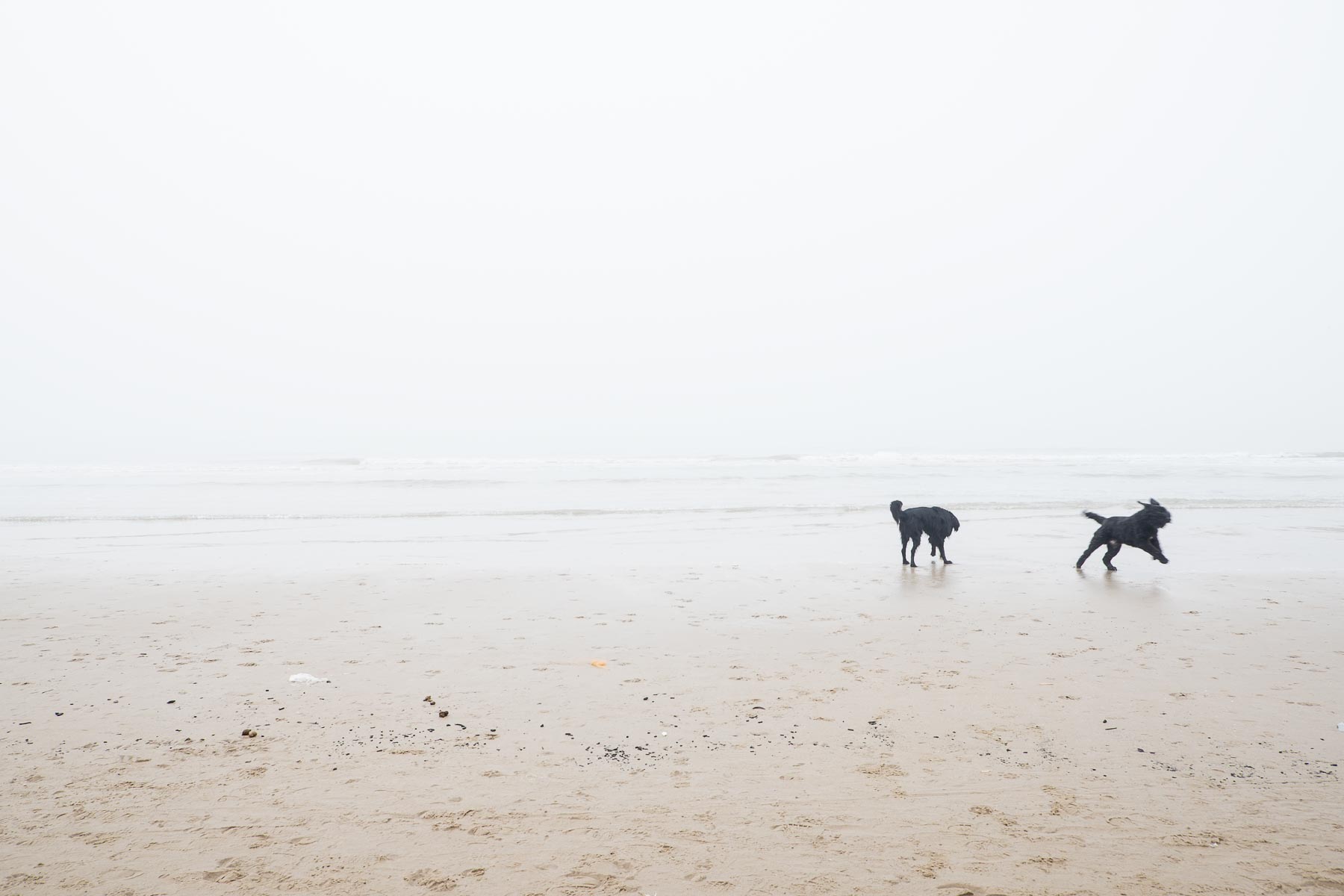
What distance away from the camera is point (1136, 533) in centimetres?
990

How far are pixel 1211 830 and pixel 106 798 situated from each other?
5369 millimetres

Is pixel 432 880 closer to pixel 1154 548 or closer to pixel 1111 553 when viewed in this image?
pixel 1111 553

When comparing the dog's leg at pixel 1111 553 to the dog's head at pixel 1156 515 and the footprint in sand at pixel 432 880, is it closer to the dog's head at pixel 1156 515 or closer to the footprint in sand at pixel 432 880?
the dog's head at pixel 1156 515

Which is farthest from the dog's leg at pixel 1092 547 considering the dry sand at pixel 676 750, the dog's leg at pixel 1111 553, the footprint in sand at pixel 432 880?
the footprint in sand at pixel 432 880

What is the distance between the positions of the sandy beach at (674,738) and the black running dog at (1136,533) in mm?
846

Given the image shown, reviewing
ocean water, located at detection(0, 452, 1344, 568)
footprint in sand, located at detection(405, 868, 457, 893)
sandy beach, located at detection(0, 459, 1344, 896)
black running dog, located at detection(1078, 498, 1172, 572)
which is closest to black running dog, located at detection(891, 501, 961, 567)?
ocean water, located at detection(0, 452, 1344, 568)

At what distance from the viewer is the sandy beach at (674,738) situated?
3057 millimetres

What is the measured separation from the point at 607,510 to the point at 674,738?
1398 centimetres

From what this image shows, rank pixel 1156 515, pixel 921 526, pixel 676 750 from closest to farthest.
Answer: pixel 676 750 → pixel 1156 515 → pixel 921 526

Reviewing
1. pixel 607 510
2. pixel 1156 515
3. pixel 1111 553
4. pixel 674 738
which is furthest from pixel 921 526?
pixel 607 510

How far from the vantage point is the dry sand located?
3.04 m

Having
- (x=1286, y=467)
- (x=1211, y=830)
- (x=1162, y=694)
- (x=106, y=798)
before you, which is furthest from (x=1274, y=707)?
(x=1286, y=467)

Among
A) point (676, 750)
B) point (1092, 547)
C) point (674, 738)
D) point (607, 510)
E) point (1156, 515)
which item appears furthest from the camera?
point (607, 510)

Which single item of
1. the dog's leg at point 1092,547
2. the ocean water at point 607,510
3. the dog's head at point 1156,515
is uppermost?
the dog's head at point 1156,515
